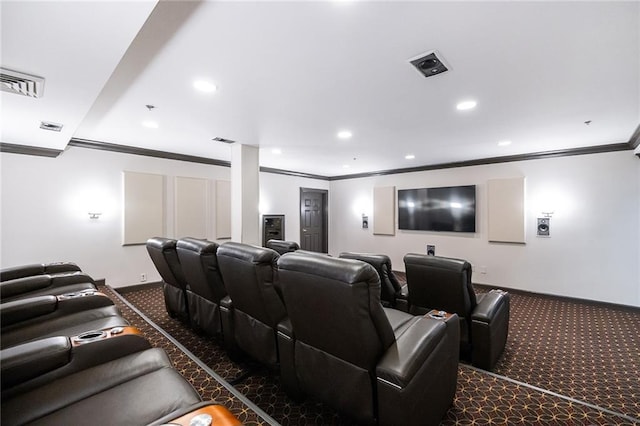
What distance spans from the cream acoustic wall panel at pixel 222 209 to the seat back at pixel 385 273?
3761 mm

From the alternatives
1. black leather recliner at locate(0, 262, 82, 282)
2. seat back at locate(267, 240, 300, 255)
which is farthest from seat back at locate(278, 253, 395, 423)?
black leather recliner at locate(0, 262, 82, 282)

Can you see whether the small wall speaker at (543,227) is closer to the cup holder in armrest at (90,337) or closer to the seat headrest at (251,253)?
the seat headrest at (251,253)

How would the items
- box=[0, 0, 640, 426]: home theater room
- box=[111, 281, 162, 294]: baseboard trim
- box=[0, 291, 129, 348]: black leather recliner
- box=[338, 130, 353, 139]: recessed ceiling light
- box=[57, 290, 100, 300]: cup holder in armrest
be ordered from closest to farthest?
1. box=[0, 0, 640, 426]: home theater room
2. box=[0, 291, 129, 348]: black leather recliner
3. box=[57, 290, 100, 300]: cup holder in armrest
4. box=[338, 130, 353, 139]: recessed ceiling light
5. box=[111, 281, 162, 294]: baseboard trim

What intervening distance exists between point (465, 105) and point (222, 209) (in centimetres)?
486

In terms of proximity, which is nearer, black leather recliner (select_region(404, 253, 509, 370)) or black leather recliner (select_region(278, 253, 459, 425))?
black leather recliner (select_region(278, 253, 459, 425))

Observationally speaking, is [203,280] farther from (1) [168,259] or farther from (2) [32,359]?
(2) [32,359]

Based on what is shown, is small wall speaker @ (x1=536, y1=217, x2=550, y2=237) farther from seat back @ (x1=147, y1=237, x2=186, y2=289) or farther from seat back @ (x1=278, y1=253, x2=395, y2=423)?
seat back @ (x1=147, y1=237, x2=186, y2=289)

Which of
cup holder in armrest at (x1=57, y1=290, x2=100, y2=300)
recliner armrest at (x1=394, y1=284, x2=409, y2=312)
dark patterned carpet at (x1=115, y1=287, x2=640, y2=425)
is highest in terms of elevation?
cup holder in armrest at (x1=57, y1=290, x2=100, y2=300)

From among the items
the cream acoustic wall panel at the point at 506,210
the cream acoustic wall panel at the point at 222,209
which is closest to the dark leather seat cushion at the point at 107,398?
the cream acoustic wall panel at the point at 222,209

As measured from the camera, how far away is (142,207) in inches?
191

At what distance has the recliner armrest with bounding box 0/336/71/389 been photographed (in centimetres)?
116

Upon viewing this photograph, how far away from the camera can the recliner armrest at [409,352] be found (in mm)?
1301

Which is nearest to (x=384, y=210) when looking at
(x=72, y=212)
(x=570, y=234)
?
(x=570, y=234)

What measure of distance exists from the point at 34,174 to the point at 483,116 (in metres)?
6.11
